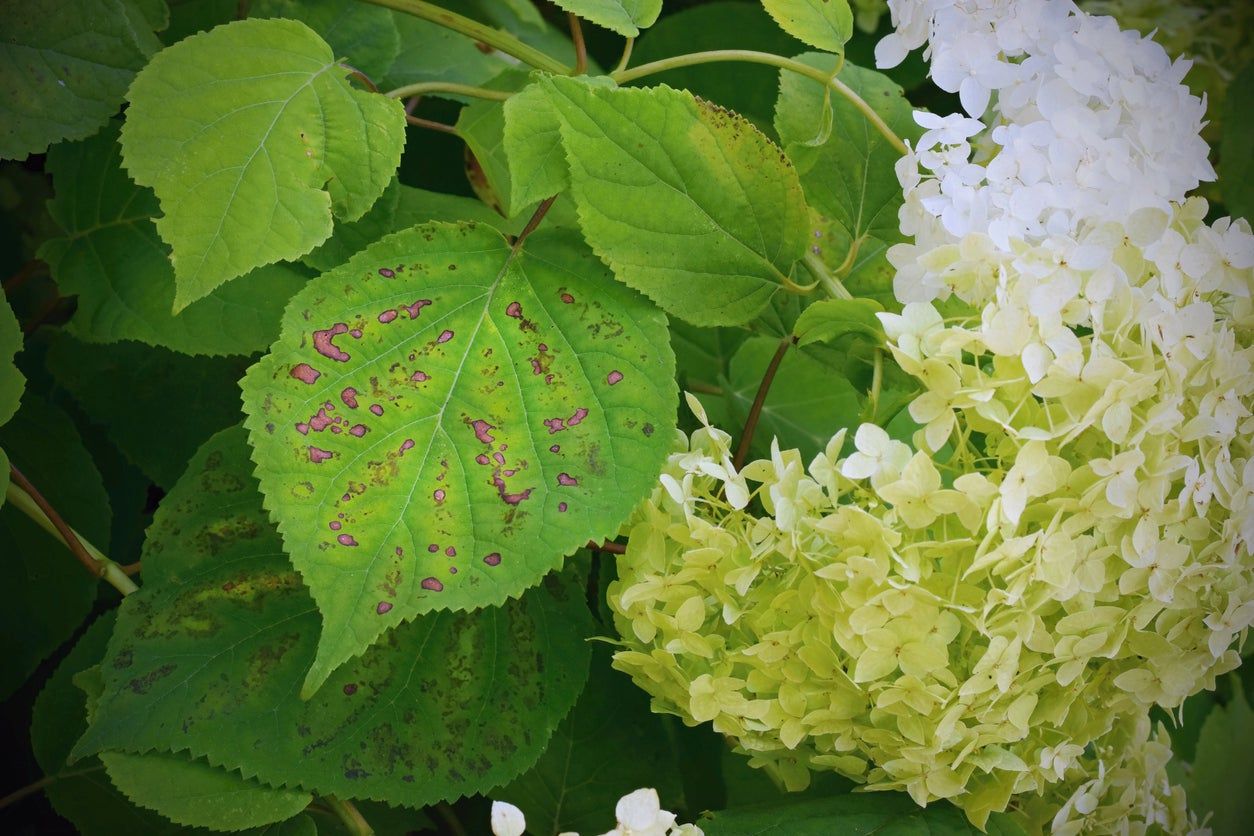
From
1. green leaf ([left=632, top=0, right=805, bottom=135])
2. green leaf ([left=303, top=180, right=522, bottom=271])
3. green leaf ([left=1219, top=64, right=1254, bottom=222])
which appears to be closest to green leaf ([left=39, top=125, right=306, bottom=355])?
green leaf ([left=303, top=180, right=522, bottom=271])

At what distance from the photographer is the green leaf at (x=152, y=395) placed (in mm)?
796

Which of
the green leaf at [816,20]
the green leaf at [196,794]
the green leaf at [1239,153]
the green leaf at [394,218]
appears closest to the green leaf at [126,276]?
the green leaf at [394,218]

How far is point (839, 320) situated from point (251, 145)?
33 cm

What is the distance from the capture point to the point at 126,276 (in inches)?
28.7

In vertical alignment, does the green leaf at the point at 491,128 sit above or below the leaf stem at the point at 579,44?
below

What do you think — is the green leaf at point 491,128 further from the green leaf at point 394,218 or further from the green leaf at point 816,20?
the green leaf at point 816,20

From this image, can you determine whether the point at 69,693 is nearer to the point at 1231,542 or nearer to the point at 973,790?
the point at 973,790

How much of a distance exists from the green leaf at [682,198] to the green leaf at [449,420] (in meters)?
0.03

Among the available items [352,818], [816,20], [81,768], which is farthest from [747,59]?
[81,768]

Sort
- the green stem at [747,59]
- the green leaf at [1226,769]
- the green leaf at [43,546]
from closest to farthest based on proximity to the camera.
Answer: the green stem at [747,59]
the green leaf at [43,546]
the green leaf at [1226,769]

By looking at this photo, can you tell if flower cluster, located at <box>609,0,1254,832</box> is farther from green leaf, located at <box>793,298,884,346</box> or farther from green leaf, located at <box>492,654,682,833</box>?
green leaf, located at <box>492,654,682,833</box>

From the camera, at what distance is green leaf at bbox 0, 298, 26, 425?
597 mm

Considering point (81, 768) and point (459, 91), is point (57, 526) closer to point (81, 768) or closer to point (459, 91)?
point (81, 768)

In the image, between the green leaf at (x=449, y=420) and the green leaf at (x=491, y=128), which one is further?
the green leaf at (x=491, y=128)
